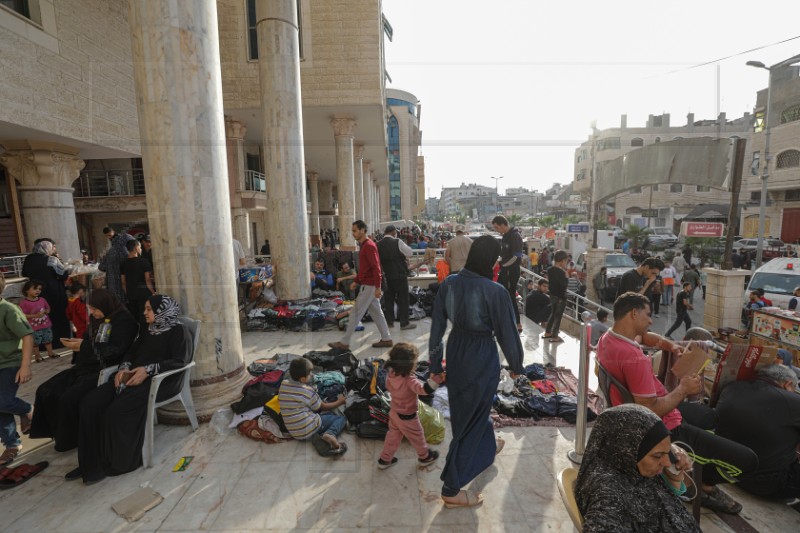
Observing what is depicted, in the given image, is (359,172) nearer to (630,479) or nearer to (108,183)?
(108,183)

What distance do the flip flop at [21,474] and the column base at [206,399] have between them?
2.88ft

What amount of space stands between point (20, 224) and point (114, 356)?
13159mm

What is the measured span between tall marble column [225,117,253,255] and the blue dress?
40.0 feet

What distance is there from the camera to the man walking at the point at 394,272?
20.6ft

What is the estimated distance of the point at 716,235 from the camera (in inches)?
816

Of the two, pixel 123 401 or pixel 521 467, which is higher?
pixel 123 401

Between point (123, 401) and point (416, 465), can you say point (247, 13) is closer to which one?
point (123, 401)

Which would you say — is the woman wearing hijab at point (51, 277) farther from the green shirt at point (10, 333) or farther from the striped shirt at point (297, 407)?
the striped shirt at point (297, 407)

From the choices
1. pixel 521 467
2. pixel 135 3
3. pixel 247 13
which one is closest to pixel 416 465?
pixel 521 467

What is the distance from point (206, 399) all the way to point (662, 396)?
152 inches

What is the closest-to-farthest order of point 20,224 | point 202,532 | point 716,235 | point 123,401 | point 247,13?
point 202,532 → point 123,401 → point 247,13 → point 20,224 → point 716,235

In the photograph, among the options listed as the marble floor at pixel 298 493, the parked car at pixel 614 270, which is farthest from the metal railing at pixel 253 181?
the marble floor at pixel 298 493

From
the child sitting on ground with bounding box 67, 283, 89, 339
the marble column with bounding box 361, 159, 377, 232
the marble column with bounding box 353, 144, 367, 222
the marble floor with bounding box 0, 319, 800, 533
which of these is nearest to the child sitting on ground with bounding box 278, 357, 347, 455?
the marble floor with bounding box 0, 319, 800, 533

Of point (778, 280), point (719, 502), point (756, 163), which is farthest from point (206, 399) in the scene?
point (756, 163)
